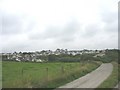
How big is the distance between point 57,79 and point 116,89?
5904 millimetres

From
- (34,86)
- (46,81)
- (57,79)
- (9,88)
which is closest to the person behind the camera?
(9,88)

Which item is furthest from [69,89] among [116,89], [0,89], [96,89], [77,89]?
[0,89]

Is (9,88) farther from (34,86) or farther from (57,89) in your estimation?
(57,89)

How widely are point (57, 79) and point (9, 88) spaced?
742 centimetres

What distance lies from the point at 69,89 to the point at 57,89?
32.8 inches

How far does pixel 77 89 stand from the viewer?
19.6 metres

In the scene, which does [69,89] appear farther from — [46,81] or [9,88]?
[9,88]

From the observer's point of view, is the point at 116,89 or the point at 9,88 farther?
the point at 116,89

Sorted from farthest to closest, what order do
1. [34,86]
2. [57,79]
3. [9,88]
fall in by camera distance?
[57,79] → [34,86] → [9,88]

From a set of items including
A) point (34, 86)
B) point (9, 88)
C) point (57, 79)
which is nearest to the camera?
point (9, 88)

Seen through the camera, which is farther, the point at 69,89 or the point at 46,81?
the point at 46,81

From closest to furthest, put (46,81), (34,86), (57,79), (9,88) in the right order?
(9,88)
(34,86)
(46,81)
(57,79)

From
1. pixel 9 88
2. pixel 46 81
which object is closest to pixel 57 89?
pixel 46 81

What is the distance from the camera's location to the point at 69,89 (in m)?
19.7
